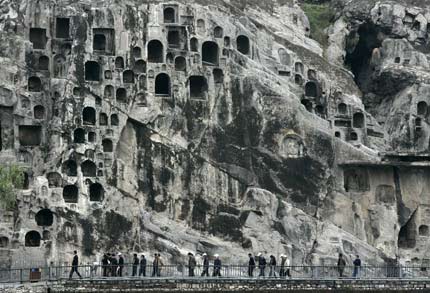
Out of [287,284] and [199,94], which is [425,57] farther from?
[287,284]

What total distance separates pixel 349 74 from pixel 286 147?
25.4 feet

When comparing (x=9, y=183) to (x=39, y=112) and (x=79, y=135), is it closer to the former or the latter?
(x=79, y=135)

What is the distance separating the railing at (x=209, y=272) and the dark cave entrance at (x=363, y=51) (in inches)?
638

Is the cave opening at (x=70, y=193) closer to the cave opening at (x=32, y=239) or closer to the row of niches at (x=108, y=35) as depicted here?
the cave opening at (x=32, y=239)

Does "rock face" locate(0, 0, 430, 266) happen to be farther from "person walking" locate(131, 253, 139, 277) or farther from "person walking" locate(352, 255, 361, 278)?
"person walking" locate(352, 255, 361, 278)

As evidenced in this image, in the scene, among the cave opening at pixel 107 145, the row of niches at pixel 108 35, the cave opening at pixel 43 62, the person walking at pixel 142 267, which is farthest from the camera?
the cave opening at pixel 43 62

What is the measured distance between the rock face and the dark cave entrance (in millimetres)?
4003

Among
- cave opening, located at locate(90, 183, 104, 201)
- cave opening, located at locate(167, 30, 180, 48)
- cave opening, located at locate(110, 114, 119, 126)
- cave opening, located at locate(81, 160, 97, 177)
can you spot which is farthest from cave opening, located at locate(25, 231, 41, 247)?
cave opening, located at locate(167, 30, 180, 48)

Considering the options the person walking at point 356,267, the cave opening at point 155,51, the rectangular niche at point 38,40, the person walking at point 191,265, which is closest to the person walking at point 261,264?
the person walking at point 191,265

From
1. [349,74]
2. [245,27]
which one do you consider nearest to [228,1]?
[245,27]

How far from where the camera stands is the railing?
8425 cm

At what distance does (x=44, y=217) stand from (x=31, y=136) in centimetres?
582

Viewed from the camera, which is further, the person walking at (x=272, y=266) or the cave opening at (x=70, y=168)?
the cave opening at (x=70, y=168)

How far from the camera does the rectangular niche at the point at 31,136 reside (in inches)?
3797
